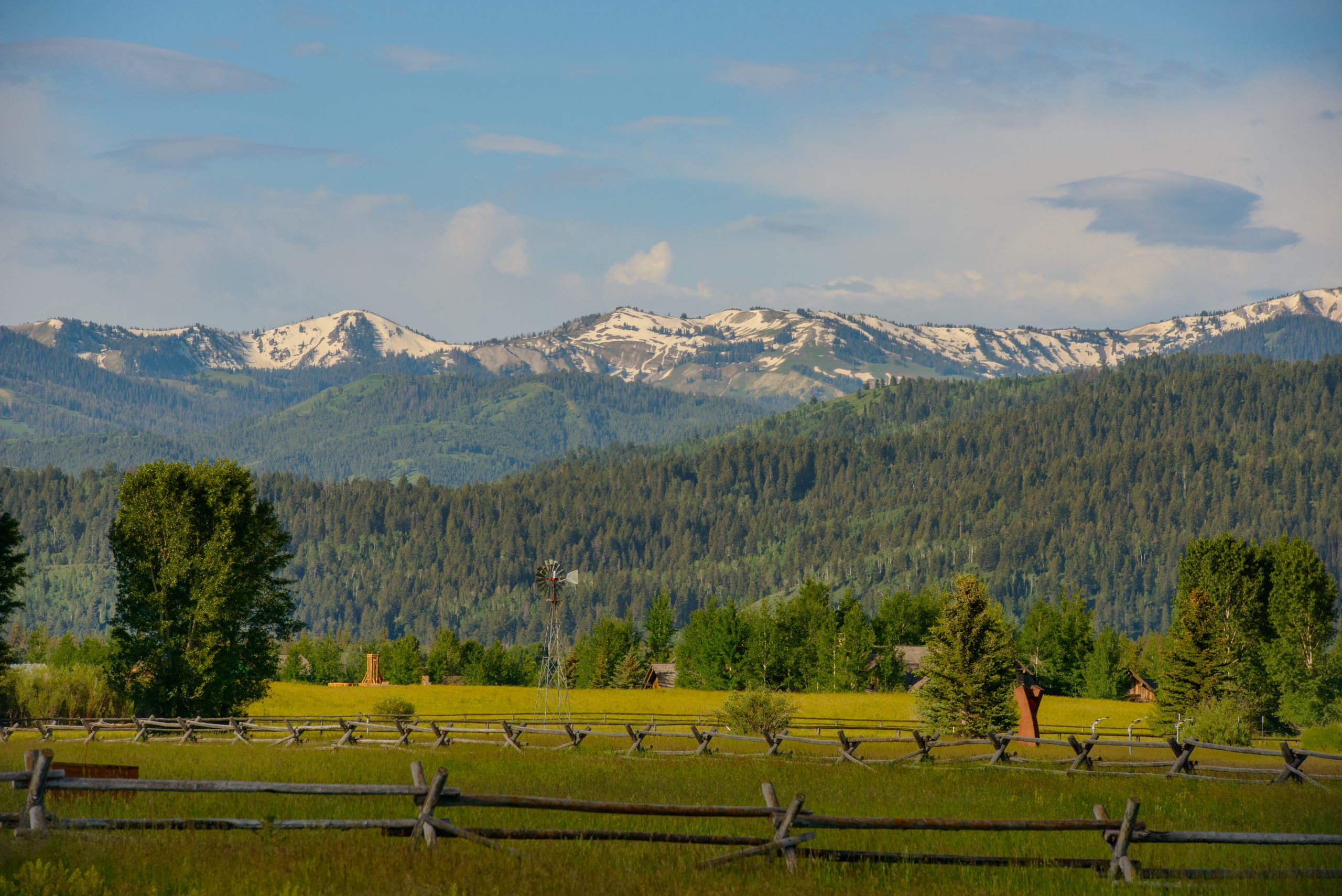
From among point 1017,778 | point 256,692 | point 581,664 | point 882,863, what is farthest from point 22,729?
point 581,664

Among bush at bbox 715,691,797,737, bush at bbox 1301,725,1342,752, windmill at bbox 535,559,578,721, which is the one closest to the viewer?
bush at bbox 715,691,797,737

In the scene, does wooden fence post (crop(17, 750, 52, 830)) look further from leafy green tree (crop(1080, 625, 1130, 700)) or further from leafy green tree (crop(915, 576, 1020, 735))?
leafy green tree (crop(1080, 625, 1130, 700))

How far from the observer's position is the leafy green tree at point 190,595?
56.9m

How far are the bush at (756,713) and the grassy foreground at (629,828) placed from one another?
22.0 m

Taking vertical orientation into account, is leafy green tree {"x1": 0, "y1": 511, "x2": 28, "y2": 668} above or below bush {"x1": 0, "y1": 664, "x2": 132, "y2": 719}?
above

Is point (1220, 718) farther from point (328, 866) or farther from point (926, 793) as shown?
point (328, 866)

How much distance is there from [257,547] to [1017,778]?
42206 millimetres

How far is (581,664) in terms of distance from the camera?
135000 mm

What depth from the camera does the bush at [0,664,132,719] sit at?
72812 mm

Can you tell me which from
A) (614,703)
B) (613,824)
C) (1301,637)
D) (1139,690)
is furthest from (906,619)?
(613,824)

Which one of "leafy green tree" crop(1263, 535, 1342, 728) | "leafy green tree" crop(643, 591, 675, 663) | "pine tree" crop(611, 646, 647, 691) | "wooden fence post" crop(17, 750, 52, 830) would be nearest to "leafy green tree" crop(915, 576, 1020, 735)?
"leafy green tree" crop(1263, 535, 1342, 728)

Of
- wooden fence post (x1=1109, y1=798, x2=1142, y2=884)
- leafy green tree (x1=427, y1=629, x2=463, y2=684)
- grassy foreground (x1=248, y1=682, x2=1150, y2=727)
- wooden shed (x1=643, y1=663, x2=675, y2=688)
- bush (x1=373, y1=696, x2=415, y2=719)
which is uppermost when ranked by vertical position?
wooden fence post (x1=1109, y1=798, x2=1142, y2=884)

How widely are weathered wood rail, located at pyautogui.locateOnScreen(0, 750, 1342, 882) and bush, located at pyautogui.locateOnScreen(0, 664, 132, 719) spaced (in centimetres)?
6280

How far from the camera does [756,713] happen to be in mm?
58469
